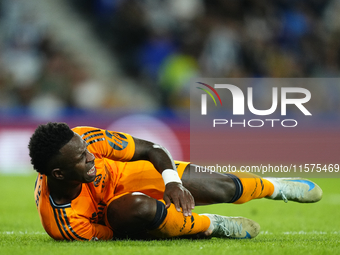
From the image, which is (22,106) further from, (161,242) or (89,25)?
(161,242)

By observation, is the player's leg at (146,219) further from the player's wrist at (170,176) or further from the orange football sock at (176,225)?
the player's wrist at (170,176)

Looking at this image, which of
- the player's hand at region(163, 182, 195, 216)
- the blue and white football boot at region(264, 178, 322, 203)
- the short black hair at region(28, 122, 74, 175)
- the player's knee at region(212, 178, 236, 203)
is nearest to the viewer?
the player's hand at region(163, 182, 195, 216)

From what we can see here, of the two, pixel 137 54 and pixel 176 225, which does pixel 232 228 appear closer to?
pixel 176 225

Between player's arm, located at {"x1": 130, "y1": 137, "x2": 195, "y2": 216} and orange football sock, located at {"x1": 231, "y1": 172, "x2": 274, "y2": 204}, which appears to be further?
orange football sock, located at {"x1": 231, "y1": 172, "x2": 274, "y2": 204}

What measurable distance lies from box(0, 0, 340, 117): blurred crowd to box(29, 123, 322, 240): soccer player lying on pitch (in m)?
6.93

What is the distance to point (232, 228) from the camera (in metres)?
4.05

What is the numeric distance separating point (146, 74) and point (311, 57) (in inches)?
167

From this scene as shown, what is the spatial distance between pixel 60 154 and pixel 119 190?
32.2 inches

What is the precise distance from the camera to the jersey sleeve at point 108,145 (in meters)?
3.86

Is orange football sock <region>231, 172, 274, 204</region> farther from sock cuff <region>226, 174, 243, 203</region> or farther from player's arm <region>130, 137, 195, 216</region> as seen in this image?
player's arm <region>130, 137, 195, 216</region>

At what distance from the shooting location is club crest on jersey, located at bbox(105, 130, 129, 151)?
153 inches

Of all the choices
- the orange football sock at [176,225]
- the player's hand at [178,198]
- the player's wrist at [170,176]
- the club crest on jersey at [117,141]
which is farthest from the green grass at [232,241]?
the club crest on jersey at [117,141]

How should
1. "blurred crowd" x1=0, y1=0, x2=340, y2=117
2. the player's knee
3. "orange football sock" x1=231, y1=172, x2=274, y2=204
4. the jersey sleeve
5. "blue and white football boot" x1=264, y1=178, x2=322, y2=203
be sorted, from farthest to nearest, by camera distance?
"blurred crowd" x1=0, y1=0, x2=340, y2=117 → "blue and white football boot" x1=264, y1=178, x2=322, y2=203 → "orange football sock" x1=231, y1=172, x2=274, y2=204 → the player's knee → the jersey sleeve

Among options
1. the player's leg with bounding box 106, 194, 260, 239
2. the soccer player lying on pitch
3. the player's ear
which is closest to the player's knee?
the soccer player lying on pitch
